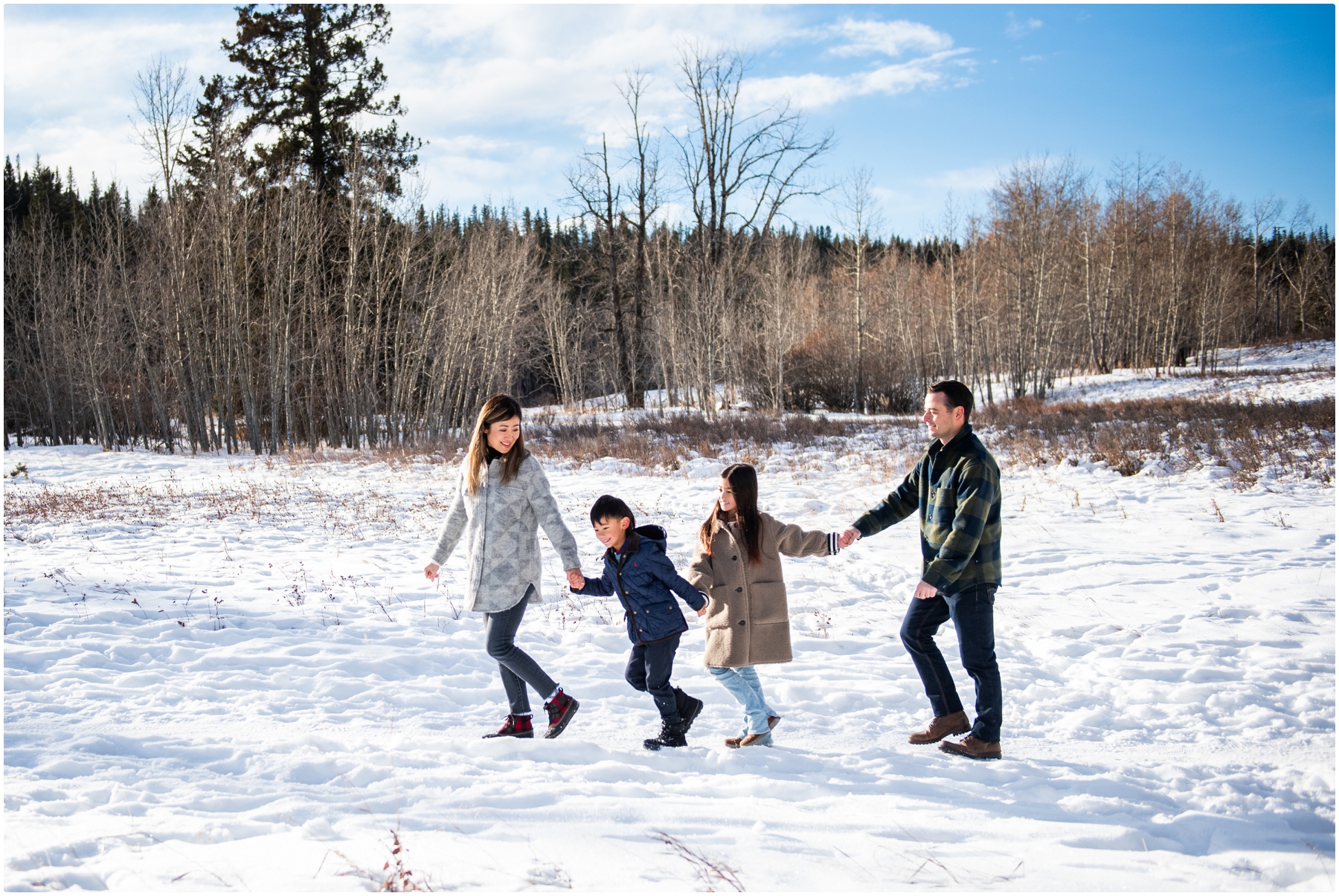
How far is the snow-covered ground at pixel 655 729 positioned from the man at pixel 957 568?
0.25 metres

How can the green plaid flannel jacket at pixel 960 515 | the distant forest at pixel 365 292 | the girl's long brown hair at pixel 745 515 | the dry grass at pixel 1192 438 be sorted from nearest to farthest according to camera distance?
the green plaid flannel jacket at pixel 960 515, the girl's long brown hair at pixel 745 515, the dry grass at pixel 1192 438, the distant forest at pixel 365 292

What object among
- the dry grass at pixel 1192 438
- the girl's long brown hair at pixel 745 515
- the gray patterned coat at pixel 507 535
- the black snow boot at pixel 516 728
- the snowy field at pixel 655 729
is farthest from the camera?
the dry grass at pixel 1192 438

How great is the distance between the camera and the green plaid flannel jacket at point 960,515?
12.2 ft

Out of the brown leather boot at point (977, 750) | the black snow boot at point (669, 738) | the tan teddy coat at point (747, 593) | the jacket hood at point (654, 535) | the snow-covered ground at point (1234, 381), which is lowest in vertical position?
the brown leather boot at point (977, 750)

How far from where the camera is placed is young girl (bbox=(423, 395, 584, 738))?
409 cm

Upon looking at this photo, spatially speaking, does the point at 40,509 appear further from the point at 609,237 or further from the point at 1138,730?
the point at 609,237

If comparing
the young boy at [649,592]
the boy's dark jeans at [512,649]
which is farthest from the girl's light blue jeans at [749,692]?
the boy's dark jeans at [512,649]

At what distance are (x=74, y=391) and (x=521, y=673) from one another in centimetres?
3178

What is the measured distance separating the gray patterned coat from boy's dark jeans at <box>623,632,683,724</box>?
61 centimetres

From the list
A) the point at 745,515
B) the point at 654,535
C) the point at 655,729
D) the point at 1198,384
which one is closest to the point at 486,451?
the point at 654,535

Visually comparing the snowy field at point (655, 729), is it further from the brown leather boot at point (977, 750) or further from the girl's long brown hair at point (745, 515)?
the girl's long brown hair at point (745, 515)

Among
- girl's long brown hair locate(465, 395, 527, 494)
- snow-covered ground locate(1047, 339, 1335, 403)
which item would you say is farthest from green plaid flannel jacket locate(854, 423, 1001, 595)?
snow-covered ground locate(1047, 339, 1335, 403)

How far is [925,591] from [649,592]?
4.68 feet

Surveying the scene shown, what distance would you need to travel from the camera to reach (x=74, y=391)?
90.3 ft
